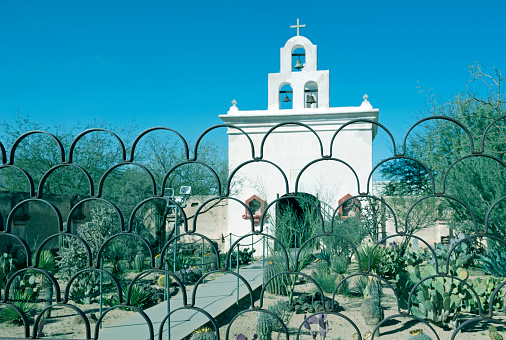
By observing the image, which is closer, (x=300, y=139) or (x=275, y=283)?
(x=275, y=283)

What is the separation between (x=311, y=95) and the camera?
13289 millimetres

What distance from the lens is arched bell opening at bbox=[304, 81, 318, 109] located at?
1320cm

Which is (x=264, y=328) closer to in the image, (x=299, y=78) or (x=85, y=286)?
Answer: (x=85, y=286)

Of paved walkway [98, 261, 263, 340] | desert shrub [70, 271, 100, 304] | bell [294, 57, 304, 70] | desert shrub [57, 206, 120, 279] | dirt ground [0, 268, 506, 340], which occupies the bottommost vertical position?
dirt ground [0, 268, 506, 340]

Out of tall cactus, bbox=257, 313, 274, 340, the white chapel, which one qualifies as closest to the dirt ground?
tall cactus, bbox=257, 313, 274, 340

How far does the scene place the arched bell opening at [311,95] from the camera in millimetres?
13203

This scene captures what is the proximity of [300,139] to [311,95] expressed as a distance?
151 cm

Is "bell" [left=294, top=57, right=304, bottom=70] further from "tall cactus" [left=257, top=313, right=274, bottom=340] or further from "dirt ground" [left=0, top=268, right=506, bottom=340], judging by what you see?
"tall cactus" [left=257, top=313, right=274, bottom=340]

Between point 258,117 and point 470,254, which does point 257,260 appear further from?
point 470,254

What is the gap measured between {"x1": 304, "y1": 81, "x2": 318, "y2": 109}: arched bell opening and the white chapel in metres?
0.03

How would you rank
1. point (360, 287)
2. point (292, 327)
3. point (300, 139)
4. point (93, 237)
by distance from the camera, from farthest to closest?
point (300, 139) < point (360, 287) < point (93, 237) < point (292, 327)

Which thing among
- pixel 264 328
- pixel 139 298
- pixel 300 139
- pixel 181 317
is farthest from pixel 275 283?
pixel 300 139

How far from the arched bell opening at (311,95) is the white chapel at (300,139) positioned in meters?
0.03

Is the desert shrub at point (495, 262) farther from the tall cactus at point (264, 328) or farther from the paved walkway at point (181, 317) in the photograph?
the tall cactus at point (264, 328)
